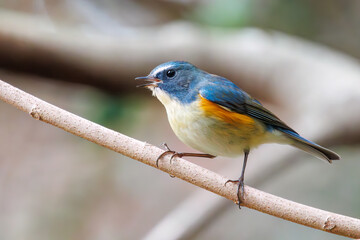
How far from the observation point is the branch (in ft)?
6.65

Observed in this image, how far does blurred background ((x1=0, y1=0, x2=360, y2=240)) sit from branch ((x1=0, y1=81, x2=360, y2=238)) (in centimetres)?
158

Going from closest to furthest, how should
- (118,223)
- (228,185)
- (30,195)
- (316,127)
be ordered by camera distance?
(228,185) → (316,127) → (30,195) → (118,223)

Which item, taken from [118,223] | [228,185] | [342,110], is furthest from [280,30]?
[228,185]

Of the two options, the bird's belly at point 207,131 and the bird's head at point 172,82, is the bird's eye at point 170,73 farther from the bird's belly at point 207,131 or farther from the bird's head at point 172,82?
the bird's belly at point 207,131

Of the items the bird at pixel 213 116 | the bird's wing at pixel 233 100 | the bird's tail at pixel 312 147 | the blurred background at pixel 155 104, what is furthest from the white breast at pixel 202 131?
the blurred background at pixel 155 104

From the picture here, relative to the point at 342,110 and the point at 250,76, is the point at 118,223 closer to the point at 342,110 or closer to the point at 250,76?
the point at 250,76

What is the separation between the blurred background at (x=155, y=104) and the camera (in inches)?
169

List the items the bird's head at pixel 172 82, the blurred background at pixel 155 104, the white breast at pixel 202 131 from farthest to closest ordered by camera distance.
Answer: the blurred background at pixel 155 104, the bird's head at pixel 172 82, the white breast at pixel 202 131

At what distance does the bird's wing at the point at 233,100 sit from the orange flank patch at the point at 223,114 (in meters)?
0.03

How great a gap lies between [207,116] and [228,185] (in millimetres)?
477

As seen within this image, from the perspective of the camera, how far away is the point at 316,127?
4191mm

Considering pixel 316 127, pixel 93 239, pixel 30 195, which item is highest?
pixel 316 127

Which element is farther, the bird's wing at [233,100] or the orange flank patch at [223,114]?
the bird's wing at [233,100]

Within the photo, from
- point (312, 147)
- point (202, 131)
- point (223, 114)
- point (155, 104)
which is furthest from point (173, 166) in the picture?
point (155, 104)
